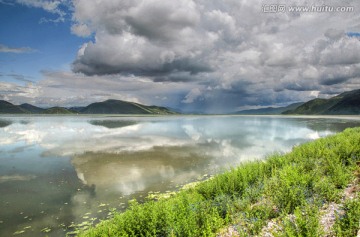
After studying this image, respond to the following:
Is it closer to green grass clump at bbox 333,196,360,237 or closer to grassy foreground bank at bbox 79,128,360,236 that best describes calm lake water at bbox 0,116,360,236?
grassy foreground bank at bbox 79,128,360,236

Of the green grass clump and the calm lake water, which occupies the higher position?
the green grass clump

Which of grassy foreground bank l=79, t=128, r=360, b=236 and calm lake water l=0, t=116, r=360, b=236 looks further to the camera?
calm lake water l=0, t=116, r=360, b=236

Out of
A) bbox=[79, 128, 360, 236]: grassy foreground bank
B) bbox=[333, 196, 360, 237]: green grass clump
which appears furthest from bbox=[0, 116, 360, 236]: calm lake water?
bbox=[333, 196, 360, 237]: green grass clump

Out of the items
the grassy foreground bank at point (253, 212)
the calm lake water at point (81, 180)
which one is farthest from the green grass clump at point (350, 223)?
the calm lake water at point (81, 180)

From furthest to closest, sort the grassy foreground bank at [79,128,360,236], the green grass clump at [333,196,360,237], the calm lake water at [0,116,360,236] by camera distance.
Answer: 1. the calm lake water at [0,116,360,236]
2. the grassy foreground bank at [79,128,360,236]
3. the green grass clump at [333,196,360,237]

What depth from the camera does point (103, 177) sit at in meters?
23.3

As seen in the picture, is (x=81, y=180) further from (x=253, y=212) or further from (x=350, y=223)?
(x=350, y=223)

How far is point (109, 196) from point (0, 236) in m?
6.83

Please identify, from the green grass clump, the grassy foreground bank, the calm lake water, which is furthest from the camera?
the calm lake water

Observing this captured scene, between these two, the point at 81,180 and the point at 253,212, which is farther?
the point at 81,180

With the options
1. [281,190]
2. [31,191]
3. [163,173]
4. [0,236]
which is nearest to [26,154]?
[31,191]

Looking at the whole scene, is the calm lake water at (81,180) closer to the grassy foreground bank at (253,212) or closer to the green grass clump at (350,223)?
the grassy foreground bank at (253,212)

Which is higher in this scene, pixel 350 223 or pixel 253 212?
pixel 350 223

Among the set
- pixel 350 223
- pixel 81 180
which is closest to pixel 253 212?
pixel 350 223
